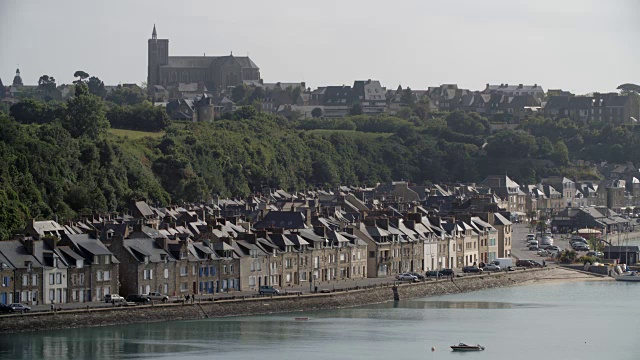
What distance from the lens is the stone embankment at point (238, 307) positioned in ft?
171

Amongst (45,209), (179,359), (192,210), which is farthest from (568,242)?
(179,359)

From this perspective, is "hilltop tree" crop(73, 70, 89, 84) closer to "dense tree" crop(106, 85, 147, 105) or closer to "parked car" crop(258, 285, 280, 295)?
"dense tree" crop(106, 85, 147, 105)

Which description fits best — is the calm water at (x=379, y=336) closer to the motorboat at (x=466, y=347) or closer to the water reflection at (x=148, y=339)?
the water reflection at (x=148, y=339)

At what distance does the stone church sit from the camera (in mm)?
196750

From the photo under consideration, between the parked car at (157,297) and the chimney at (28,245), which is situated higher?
the chimney at (28,245)

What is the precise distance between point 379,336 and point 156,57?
477 feet

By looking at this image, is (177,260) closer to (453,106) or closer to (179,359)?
(179,359)

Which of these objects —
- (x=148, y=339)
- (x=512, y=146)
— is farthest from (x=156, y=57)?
(x=148, y=339)

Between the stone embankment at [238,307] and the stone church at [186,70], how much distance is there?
127m

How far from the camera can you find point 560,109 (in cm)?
16775

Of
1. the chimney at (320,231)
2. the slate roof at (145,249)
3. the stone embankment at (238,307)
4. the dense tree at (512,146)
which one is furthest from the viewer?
the dense tree at (512,146)

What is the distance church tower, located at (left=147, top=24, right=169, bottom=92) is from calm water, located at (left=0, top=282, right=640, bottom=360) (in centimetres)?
13391

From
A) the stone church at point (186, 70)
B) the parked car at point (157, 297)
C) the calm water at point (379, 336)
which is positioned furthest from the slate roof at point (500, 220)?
the stone church at point (186, 70)

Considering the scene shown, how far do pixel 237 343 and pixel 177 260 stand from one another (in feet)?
23.5
